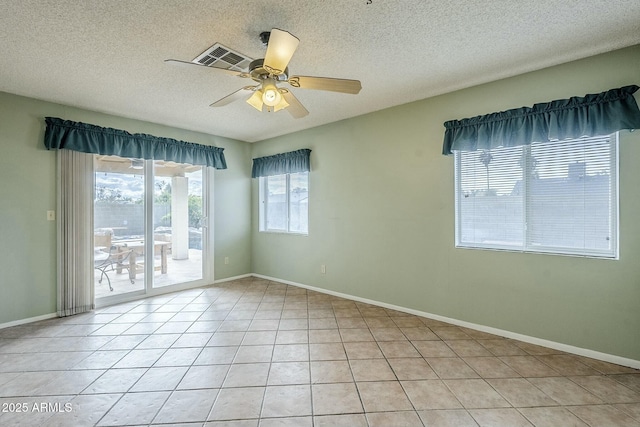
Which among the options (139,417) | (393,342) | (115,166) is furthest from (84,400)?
(115,166)

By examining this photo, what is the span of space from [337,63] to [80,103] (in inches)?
124

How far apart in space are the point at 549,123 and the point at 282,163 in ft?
11.3

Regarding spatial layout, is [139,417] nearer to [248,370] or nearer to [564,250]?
[248,370]

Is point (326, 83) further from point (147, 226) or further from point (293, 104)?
point (147, 226)

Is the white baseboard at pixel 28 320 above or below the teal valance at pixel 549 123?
below

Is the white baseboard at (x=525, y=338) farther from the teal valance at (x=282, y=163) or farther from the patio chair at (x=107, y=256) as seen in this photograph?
the patio chair at (x=107, y=256)

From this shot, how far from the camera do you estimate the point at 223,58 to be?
7.81ft

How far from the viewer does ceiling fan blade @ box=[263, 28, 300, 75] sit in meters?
1.70

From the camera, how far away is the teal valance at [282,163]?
14.7ft

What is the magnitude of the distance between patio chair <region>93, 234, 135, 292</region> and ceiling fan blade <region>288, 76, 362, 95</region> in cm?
344

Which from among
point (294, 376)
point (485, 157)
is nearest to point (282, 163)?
point (485, 157)

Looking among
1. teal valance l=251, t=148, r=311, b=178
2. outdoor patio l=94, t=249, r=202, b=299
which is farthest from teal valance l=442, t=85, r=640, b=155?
outdoor patio l=94, t=249, r=202, b=299

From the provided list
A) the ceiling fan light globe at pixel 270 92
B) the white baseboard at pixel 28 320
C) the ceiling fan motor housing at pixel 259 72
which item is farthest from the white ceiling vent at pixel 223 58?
the white baseboard at pixel 28 320

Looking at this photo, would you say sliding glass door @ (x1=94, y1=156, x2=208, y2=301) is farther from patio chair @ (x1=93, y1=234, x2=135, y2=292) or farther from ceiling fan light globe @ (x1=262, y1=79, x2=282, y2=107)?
ceiling fan light globe @ (x1=262, y1=79, x2=282, y2=107)
